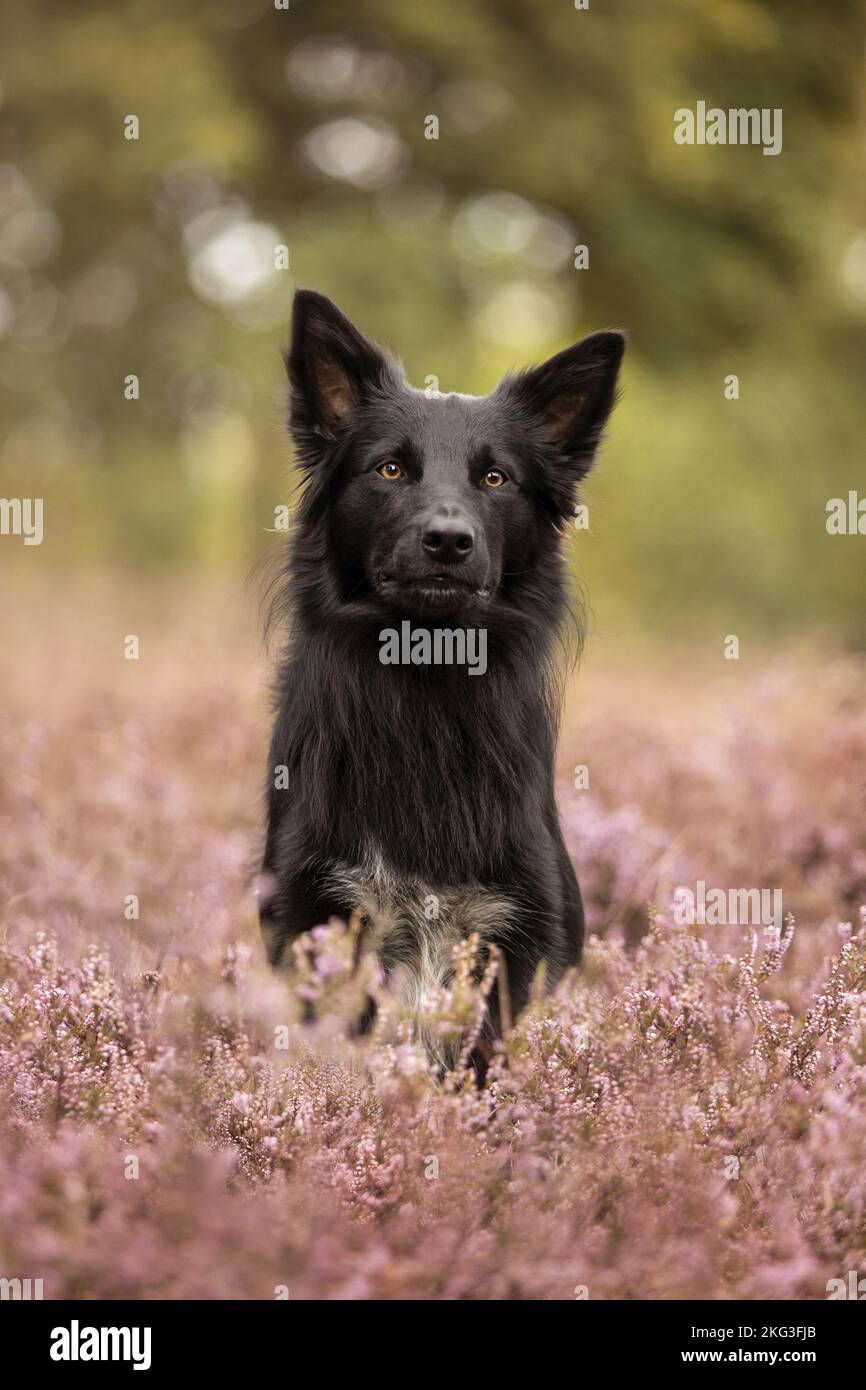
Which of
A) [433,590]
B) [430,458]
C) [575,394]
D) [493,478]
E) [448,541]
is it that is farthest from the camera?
[575,394]

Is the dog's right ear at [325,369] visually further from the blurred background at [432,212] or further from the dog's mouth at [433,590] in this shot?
the blurred background at [432,212]

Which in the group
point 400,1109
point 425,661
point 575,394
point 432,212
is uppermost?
point 432,212

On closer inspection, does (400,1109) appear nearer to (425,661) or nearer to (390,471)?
(425,661)

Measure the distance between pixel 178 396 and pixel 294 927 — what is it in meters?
13.6

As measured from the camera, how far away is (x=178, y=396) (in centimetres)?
1620

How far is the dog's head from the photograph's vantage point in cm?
378

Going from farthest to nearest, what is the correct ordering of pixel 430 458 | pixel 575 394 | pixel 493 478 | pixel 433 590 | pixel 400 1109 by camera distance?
pixel 575 394 → pixel 493 478 → pixel 430 458 → pixel 433 590 → pixel 400 1109

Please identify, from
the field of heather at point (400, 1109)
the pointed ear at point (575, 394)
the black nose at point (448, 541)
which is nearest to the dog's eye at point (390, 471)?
the black nose at point (448, 541)

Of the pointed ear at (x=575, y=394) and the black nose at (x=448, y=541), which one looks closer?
the black nose at (x=448, y=541)

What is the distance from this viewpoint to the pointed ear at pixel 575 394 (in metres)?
4.14

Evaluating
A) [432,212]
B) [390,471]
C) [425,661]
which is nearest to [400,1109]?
[425,661]

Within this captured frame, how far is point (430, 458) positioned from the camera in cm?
393

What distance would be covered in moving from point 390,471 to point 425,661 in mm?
631
